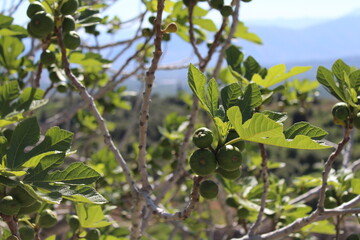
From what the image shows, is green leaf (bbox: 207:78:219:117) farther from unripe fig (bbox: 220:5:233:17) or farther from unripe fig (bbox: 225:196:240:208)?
unripe fig (bbox: 225:196:240:208)

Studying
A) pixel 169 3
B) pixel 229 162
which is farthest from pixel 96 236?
pixel 169 3

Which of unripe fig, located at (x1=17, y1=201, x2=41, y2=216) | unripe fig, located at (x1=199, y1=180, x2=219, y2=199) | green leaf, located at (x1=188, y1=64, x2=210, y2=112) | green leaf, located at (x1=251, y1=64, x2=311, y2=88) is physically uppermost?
green leaf, located at (x1=188, y1=64, x2=210, y2=112)

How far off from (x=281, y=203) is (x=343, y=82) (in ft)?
3.07

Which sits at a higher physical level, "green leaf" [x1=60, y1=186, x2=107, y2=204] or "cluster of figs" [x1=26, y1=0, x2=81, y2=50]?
"cluster of figs" [x1=26, y1=0, x2=81, y2=50]

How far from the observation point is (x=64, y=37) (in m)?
1.84

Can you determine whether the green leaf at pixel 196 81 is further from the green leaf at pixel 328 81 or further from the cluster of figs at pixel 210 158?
the green leaf at pixel 328 81

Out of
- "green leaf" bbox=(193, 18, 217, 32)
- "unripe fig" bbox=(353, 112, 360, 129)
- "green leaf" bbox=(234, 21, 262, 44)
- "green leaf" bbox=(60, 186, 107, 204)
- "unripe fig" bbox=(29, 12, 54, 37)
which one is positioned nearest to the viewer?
"green leaf" bbox=(60, 186, 107, 204)

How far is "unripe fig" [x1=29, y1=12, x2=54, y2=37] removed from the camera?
5.47ft

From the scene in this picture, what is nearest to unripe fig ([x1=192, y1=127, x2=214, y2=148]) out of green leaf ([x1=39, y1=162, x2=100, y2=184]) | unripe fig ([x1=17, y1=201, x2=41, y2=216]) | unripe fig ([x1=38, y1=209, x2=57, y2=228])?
green leaf ([x1=39, y1=162, x2=100, y2=184])

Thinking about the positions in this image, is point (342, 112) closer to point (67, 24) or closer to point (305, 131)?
point (305, 131)

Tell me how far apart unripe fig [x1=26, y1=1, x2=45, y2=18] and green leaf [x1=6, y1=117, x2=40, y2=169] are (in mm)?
596

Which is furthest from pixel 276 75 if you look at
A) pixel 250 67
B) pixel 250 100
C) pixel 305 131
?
pixel 305 131

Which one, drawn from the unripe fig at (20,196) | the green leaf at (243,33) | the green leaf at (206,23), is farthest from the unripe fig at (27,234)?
the green leaf at (243,33)

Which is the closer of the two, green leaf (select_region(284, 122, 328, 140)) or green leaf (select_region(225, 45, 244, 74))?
green leaf (select_region(284, 122, 328, 140))
